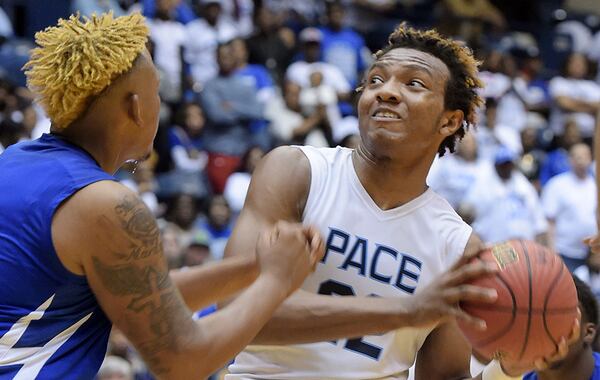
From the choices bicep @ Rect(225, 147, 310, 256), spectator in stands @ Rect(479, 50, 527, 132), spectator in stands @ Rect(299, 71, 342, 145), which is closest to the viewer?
bicep @ Rect(225, 147, 310, 256)

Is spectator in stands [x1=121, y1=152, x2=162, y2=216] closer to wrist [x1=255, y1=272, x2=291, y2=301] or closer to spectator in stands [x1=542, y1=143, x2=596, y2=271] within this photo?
spectator in stands [x1=542, y1=143, x2=596, y2=271]

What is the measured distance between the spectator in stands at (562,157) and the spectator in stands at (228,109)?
12.6 feet

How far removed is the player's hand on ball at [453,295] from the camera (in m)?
3.36

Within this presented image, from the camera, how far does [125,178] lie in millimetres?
10047

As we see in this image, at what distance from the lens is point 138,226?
297cm

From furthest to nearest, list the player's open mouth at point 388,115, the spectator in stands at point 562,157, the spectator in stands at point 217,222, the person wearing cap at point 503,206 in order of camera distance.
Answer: the spectator in stands at point 562,157 < the person wearing cap at point 503,206 < the spectator in stands at point 217,222 < the player's open mouth at point 388,115

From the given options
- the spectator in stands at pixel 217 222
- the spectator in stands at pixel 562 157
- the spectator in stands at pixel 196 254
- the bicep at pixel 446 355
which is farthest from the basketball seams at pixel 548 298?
the spectator in stands at pixel 562 157

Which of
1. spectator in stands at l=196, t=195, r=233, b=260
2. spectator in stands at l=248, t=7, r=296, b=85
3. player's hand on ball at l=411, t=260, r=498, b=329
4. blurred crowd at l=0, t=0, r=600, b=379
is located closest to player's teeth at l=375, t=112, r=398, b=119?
player's hand on ball at l=411, t=260, r=498, b=329

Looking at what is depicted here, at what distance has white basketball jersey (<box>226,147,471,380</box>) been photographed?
4.03 metres

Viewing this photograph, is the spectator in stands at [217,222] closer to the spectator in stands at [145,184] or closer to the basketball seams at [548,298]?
the spectator in stands at [145,184]

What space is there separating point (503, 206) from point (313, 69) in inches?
120

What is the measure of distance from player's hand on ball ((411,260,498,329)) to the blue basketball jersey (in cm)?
105

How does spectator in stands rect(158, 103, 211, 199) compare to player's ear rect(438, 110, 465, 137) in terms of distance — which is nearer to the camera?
player's ear rect(438, 110, 465, 137)

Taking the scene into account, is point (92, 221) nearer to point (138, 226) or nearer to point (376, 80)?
point (138, 226)
